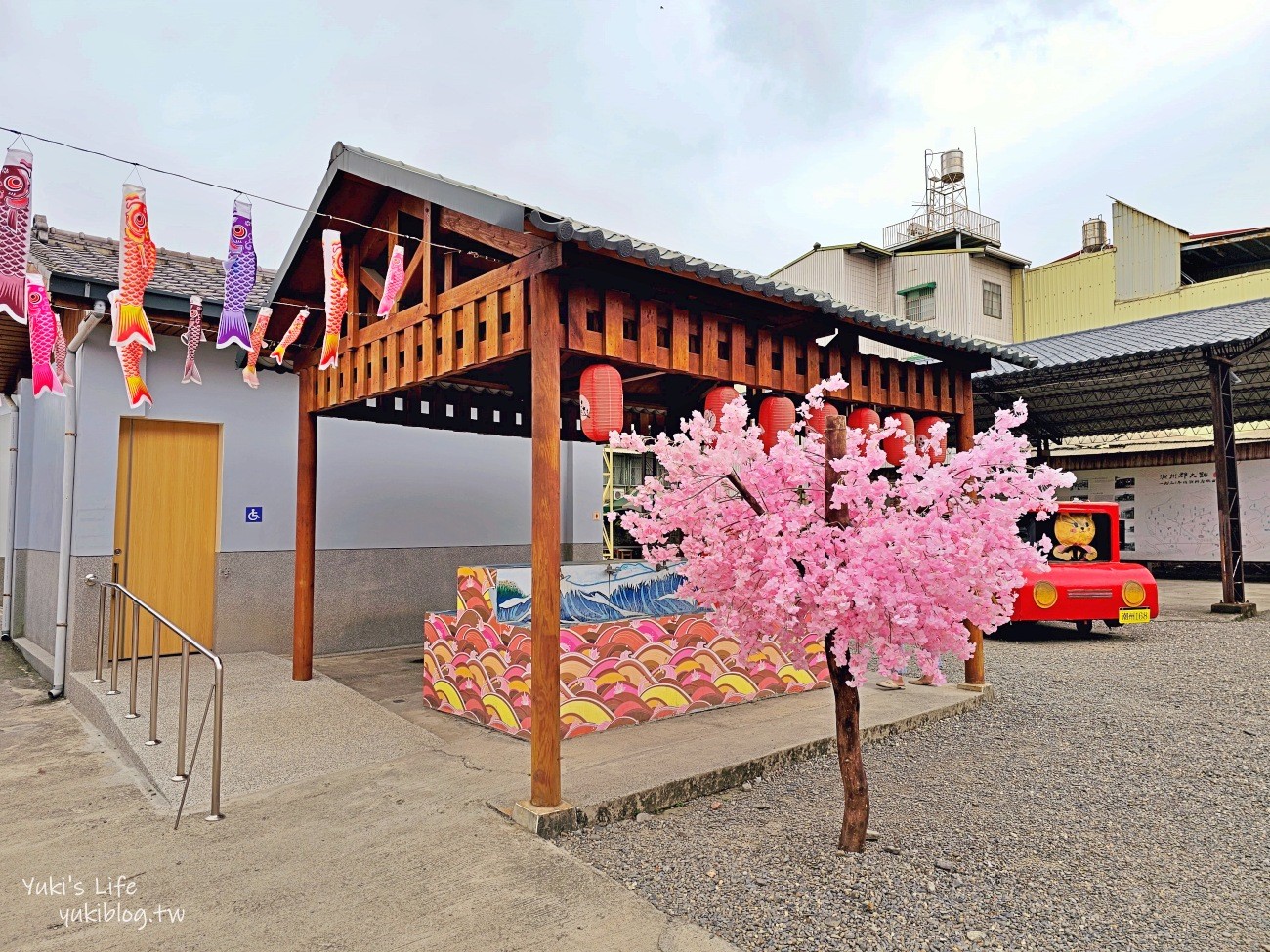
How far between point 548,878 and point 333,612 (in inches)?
227

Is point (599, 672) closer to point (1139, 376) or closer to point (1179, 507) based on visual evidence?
point (1139, 376)

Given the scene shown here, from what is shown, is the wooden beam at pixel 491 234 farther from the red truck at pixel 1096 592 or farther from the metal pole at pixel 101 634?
the red truck at pixel 1096 592

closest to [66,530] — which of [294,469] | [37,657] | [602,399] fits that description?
[37,657]

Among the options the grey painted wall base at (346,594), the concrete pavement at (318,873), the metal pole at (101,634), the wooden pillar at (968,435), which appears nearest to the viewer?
the concrete pavement at (318,873)

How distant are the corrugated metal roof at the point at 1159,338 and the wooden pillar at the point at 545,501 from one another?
8192mm

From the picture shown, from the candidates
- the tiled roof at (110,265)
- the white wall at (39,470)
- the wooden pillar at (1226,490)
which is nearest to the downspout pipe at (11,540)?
the white wall at (39,470)

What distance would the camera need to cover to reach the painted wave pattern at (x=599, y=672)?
493 cm

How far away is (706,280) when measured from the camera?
13.5ft

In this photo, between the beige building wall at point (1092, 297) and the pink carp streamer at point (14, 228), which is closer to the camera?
the pink carp streamer at point (14, 228)

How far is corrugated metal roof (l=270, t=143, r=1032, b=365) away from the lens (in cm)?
354

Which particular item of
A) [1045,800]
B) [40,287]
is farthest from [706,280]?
[40,287]

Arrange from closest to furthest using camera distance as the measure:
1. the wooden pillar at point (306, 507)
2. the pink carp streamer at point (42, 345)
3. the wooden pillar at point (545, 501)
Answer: the wooden pillar at point (545, 501) < the pink carp streamer at point (42, 345) < the wooden pillar at point (306, 507)

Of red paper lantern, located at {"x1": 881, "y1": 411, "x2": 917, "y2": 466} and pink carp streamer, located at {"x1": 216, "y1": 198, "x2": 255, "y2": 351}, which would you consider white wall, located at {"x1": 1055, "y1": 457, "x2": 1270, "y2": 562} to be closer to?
red paper lantern, located at {"x1": 881, "y1": 411, "x2": 917, "y2": 466}

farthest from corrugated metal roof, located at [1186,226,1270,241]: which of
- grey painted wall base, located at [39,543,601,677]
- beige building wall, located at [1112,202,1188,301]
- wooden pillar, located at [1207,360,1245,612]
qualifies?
grey painted wall base, located at [39,543,601,677]
